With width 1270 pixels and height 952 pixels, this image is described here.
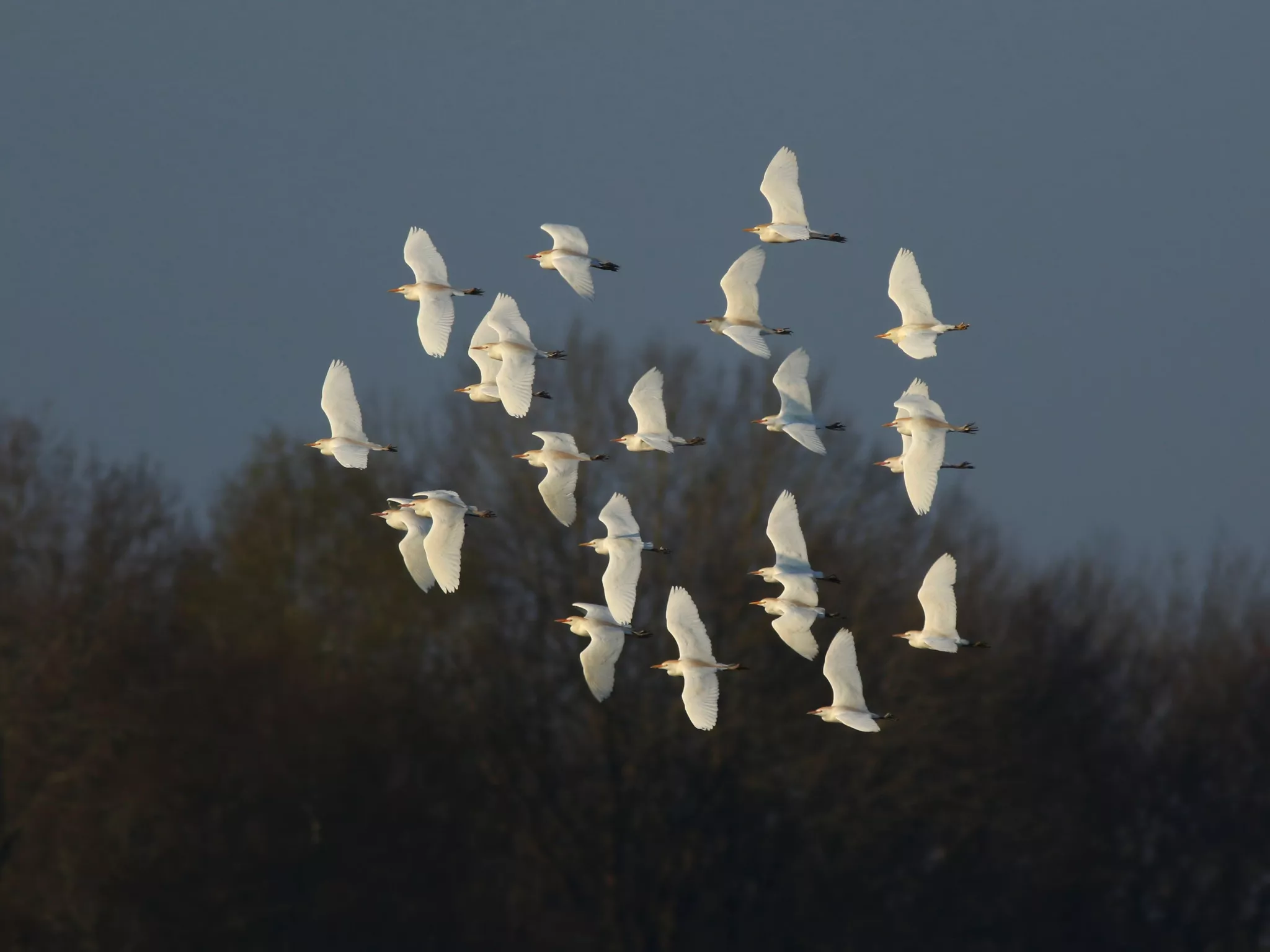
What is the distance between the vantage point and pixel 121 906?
112 feet

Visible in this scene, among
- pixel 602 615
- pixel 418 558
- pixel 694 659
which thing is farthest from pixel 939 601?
pixel 418 558

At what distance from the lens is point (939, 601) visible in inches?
978

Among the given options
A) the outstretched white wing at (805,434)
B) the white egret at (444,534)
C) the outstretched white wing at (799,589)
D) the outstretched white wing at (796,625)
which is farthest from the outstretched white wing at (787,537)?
the white egret at (444,534)

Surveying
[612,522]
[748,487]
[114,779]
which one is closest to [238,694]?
[114,779]

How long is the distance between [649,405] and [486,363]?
1.97m

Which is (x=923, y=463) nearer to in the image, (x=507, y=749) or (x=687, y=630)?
(x=687, y=630)

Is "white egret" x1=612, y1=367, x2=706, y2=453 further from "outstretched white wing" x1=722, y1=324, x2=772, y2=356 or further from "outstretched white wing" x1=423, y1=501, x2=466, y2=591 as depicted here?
"outstretched white wing" x1=423, y1=501, x2=466, y2=591

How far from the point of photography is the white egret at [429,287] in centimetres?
2550

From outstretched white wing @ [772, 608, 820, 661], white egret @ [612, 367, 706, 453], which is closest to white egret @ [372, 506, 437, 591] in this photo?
white egret @ [612, 367, 706, 453]

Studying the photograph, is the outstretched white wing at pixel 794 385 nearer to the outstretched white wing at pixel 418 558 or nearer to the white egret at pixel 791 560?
the white egret at pixel 791 560

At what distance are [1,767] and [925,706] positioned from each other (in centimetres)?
1477

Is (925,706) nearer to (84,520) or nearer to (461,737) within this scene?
(461,737)

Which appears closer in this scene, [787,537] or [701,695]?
[701,695]

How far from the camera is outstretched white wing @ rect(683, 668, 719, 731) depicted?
24578 millimetres
